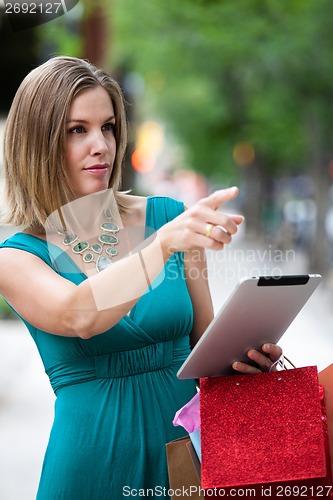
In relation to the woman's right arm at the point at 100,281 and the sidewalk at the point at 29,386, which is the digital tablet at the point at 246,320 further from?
the sidewalk at the point at 29,386

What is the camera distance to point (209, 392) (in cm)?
157

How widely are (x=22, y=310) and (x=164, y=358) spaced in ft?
1.32

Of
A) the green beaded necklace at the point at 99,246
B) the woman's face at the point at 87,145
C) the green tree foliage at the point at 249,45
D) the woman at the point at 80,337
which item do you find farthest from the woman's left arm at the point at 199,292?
the green tree foliage at the point at 249,45

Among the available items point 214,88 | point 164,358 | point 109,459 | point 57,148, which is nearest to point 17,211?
point 57,148

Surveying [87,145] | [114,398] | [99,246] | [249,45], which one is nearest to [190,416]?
[114,398]

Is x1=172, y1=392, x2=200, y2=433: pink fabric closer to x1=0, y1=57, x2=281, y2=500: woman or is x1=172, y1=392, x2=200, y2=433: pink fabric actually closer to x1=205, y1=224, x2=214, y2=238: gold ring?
x1=0, y1=57, x2=281, y2=500: woman

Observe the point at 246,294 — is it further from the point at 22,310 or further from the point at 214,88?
the point at 214,88

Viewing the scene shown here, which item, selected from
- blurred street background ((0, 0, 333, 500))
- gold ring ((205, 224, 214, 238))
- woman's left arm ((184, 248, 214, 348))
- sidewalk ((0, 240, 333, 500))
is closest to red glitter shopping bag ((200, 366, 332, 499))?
gold ring ((205, 224, 214, 238))

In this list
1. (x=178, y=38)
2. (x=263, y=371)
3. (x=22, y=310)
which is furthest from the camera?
(x=178, y=38)

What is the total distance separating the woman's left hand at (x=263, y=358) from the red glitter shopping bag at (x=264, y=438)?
40mm

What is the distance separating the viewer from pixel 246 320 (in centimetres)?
153

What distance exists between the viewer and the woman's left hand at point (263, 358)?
1.62m

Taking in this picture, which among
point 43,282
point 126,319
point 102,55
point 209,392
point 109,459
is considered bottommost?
point 109,459

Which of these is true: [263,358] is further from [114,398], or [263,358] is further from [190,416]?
[114,398]
